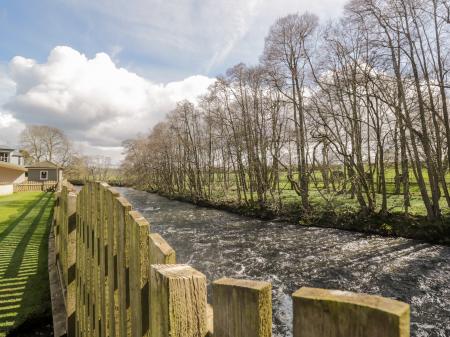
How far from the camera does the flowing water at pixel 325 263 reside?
23.5ft

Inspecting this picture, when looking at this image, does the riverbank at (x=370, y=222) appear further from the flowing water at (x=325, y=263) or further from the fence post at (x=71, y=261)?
the fence post at (x=71, y=261)

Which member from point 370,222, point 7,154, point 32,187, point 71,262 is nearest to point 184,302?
point 71,262

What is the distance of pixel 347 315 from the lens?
542 millimetres

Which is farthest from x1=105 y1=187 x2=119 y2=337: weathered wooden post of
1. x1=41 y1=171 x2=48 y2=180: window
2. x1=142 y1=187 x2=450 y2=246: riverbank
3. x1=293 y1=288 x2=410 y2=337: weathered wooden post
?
x1=41 y1=171 x2=48 y2=180: window

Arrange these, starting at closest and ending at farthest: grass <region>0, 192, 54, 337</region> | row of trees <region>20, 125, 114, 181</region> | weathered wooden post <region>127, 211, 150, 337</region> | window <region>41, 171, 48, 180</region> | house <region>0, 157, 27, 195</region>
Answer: weathered wooden post <region>127, 211, 150, 337</region> < grass <region>0, 192, 54, 337</region> < house <region>0, 157, 27, 195</region> < window <region>41, 171, 48, 180</region> < row of trees <region>20, 125, 114, 181</region>

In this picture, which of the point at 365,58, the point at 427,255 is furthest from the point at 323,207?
the point at 365,58

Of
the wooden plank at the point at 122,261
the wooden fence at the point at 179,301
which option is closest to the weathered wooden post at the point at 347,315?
the wooden fence at the point at 179,301

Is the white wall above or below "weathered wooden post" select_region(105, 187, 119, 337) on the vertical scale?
below

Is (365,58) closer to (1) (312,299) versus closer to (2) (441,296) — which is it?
(2) (441,296)

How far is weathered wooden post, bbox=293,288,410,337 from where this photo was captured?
495 millimetres

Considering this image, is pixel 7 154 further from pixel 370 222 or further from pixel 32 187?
pixel 370 222

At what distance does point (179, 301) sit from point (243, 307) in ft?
0.91

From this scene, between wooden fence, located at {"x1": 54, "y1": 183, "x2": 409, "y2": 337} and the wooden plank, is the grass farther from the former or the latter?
the wooden plank

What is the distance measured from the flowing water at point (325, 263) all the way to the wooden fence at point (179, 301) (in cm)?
512
